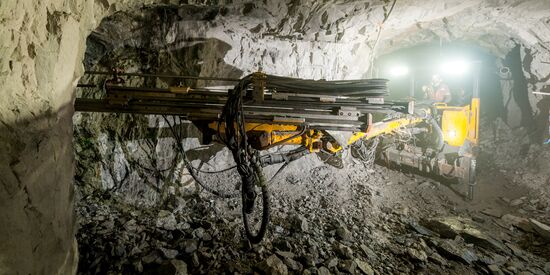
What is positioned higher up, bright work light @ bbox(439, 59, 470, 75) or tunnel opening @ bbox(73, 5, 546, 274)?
bright work light @ bbox(439, 59, 470, 75)

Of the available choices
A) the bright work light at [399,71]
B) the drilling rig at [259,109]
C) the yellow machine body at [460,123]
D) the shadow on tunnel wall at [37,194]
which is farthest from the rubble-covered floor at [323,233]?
the bright work light at [399,71]

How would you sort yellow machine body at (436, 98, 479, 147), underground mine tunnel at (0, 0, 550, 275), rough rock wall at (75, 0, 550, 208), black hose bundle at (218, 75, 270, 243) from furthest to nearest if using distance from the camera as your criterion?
yellow machine body at (436, 98, 479, 147)
rough rock wall at (75, 0, 550, 208)
black hose bundle at (218, 75, 270, 243)
underground mine tunnel at (0, 0, 550, 275)

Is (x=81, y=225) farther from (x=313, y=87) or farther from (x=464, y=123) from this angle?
(x=464, y=123)

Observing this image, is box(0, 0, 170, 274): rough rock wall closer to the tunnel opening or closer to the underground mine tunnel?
the underground mine tunnel

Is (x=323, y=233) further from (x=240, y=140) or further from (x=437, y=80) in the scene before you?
(x=437, y=80)

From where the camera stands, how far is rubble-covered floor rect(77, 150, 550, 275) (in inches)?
146

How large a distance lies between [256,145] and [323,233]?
210 centimetres

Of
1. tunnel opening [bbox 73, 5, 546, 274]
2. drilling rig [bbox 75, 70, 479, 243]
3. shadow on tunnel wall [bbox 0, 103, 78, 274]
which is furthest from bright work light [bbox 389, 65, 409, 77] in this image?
shadow on tunnel wall [bbox 0, 103, 78, 274]

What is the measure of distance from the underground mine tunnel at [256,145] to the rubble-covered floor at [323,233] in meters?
0.04

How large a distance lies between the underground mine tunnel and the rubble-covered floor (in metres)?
0.04

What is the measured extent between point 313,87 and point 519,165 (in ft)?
32.5

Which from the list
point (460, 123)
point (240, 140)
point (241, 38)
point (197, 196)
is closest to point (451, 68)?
point (460, 123)

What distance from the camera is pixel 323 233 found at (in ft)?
15.8

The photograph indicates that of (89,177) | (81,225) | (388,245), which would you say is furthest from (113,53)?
(388,245)
